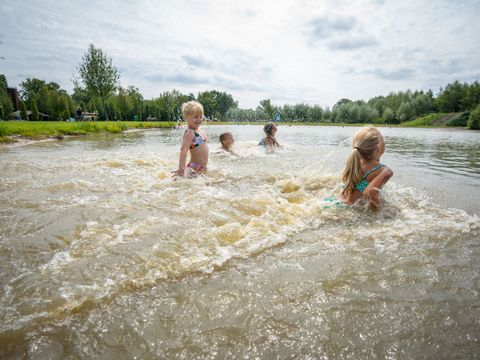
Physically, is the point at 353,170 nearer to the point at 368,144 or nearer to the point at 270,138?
the point at 368,144

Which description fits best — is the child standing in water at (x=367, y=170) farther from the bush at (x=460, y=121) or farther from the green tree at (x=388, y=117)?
the green tree at (x=388, y=117)

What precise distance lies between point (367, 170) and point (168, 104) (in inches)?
3586

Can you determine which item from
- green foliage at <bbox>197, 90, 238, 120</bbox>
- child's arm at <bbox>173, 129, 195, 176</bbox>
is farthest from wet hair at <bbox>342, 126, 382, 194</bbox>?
green foliage at <bbox>197, 90, 238, 120</bbox>

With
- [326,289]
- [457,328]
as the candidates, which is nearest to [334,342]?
[326,289]

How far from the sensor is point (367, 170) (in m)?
3.96

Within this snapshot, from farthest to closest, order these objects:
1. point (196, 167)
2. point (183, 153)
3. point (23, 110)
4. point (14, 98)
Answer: point (14, 98)
point (23, 110)
point (196, 167)
point (183, 153)

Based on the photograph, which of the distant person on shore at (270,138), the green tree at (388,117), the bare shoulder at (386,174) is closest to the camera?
the bare shoulder at (386,174)

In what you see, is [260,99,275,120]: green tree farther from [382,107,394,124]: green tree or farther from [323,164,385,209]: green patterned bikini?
[323,164,385,209]: green patterned bikini

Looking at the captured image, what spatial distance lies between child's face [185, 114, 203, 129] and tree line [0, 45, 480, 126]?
1421 inches

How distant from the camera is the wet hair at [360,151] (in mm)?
3844

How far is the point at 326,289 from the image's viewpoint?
2051 millimetres

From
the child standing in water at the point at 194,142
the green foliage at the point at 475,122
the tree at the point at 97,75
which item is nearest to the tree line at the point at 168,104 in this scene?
the tree at the point at 97,75

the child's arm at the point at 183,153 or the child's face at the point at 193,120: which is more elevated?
the child's face at the point at 193,120

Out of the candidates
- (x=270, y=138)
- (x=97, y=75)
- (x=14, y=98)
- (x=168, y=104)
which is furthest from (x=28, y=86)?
(x=270, y=138)
